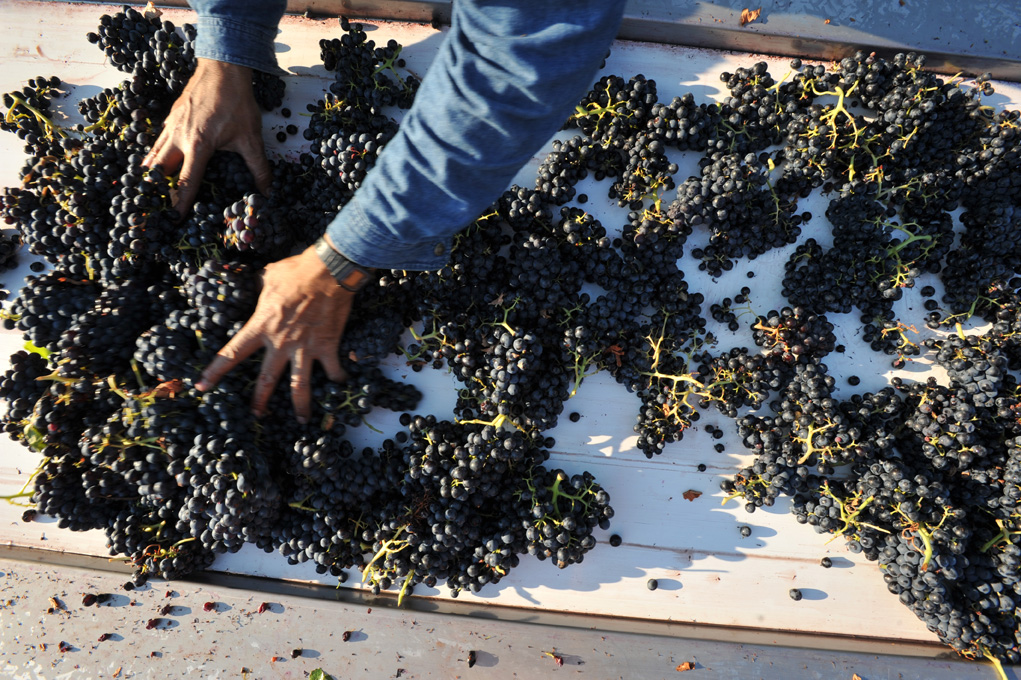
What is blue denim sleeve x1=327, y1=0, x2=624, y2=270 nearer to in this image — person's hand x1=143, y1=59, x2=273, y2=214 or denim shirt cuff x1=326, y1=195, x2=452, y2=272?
denim shirt cuff x1=326, y1=195, x2=452, y2=272

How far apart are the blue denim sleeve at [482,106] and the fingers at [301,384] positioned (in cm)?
64

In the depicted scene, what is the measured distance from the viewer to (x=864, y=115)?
6.97 ft

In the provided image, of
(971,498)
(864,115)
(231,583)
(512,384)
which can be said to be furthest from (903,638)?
(231,583)

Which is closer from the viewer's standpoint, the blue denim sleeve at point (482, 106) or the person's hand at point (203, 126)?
the blue denim sleeve at point (482, 106)

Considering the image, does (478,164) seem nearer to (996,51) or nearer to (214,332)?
(214,332)

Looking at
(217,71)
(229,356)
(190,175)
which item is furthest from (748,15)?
(229,356)

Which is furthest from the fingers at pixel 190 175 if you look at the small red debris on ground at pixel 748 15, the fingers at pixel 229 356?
the small red debris on ground at pixel 748 15

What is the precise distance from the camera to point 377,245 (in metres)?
1.44

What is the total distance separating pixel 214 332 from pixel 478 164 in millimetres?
1146

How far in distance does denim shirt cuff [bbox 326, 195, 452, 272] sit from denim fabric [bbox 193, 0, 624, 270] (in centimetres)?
1

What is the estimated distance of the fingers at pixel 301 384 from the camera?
178 cm

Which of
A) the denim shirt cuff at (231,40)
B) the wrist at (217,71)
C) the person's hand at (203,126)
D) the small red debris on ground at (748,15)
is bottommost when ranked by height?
the person's hand at (203,126)

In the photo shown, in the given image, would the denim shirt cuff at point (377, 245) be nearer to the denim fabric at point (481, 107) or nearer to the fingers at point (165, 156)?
the denim fabric at point (481, 107)

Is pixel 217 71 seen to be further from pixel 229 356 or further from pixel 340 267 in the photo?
pixel 229 356
